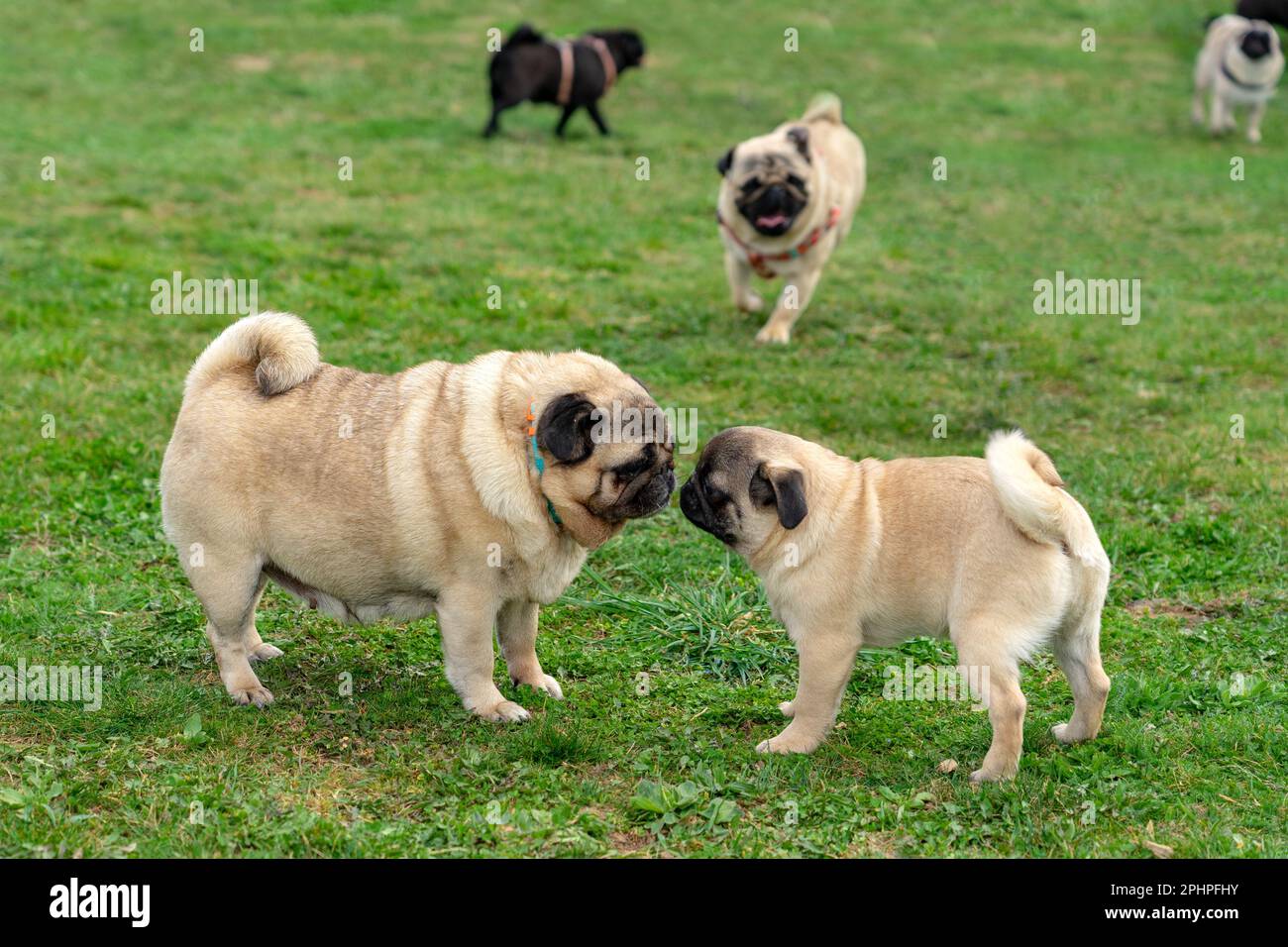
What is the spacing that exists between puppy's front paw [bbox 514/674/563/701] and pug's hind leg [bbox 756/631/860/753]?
3.02 ft

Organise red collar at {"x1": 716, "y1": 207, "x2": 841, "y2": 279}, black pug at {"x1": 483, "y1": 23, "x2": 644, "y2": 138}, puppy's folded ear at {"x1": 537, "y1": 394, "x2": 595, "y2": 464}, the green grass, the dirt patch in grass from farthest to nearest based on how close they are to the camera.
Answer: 1. black pug at {"x1": 483, "y1": 23, "x2": 644, "y2": 138}
2. red collar at {"x1": 716, "y1": 207, "x2": 841, "y2": 279}
3. the dirt patch in grass
4. puppy's folded ear at {"x1": 537, "y1": 394, "x2": 595, "y2": 464}
5. the green grass

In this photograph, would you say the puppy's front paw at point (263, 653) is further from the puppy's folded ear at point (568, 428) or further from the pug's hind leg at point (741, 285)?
the pug's hind leg at point (741, 285)

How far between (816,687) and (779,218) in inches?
233

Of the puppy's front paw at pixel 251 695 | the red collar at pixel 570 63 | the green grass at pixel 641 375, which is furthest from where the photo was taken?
the red collar at pixel 570 63

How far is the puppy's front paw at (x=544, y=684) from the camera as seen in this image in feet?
18.1

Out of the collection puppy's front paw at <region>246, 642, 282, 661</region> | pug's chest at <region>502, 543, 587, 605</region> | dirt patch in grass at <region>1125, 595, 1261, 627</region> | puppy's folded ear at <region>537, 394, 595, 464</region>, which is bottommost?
puppy's front paw at <region>246, 642, 282, 661</region>

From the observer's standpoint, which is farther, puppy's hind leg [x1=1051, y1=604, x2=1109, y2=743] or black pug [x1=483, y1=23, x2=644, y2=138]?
black pug [x1=483, y1=23, x2=644, y2=138]

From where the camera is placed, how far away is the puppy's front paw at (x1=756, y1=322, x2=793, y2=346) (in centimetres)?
1027

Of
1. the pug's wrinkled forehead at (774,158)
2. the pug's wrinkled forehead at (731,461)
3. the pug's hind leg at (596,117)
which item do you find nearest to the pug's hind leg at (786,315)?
the pug's wrinkled forehead at (774,158)

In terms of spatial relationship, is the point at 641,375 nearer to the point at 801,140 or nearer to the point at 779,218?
the point at 779,218

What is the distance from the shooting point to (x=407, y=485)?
5020mm

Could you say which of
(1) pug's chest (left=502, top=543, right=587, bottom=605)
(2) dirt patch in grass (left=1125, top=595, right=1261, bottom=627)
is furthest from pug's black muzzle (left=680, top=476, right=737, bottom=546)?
(2) dirt patch in grass (left=1125, top=595, right=1261, bottom=627)

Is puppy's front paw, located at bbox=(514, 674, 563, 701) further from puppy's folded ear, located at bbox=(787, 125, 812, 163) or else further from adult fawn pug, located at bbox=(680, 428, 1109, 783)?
puppy's folded ear, located at bbox=(787, 125, 812, 163)

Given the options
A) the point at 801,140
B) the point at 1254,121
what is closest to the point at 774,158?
the point at 801,140
